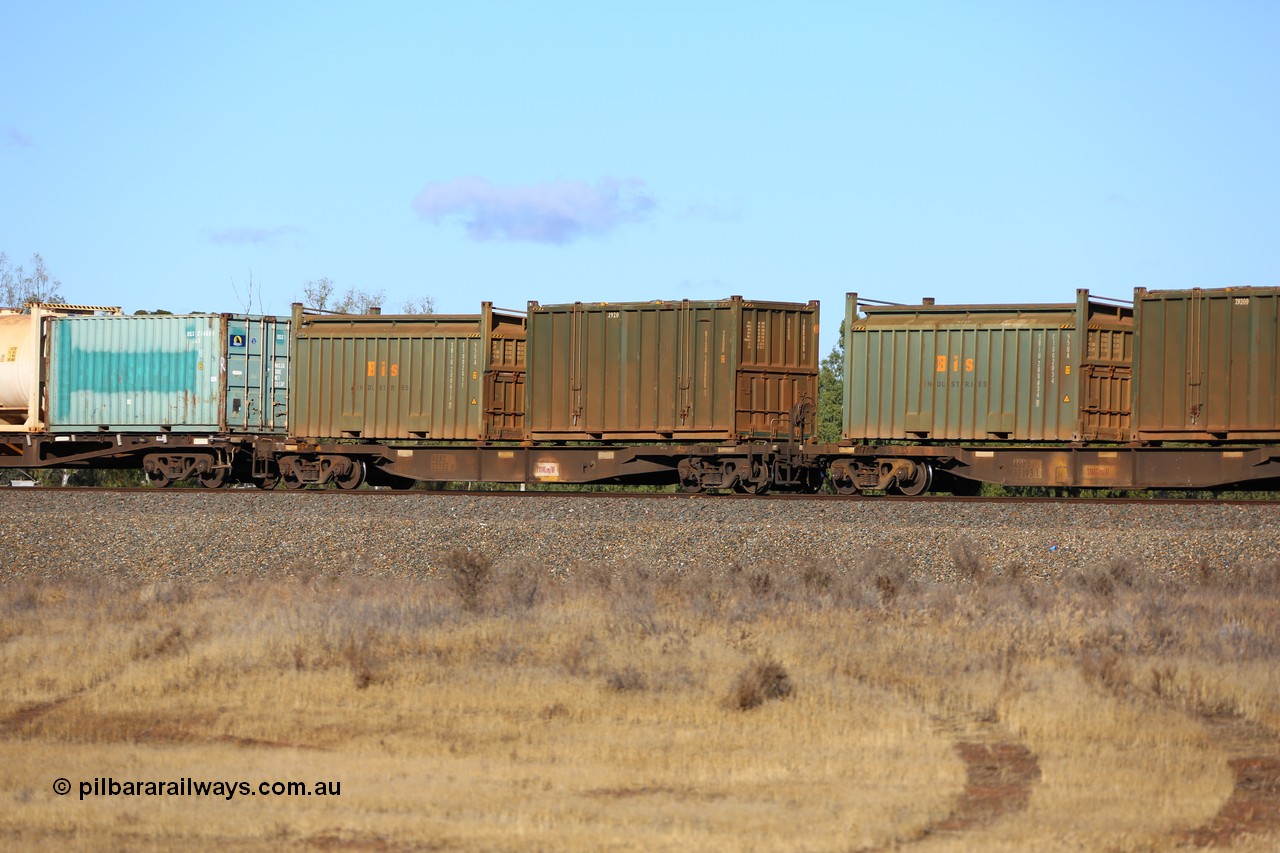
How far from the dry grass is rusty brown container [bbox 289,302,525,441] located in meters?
8.82

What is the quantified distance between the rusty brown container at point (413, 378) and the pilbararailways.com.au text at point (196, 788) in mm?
15902

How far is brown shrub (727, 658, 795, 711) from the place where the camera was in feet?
32.8

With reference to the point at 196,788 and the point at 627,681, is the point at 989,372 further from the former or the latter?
the point at 196,788

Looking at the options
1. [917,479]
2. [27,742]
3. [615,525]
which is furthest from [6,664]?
[917,479]

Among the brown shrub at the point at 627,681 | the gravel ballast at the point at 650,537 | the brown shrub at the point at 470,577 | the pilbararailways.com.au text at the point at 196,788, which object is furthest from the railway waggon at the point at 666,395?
the pilbararailways.com.au text at the point at 196,788

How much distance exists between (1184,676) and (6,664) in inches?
391

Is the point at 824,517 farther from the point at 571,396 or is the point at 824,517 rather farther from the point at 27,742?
the point at 27,742

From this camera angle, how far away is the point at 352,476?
974 inches

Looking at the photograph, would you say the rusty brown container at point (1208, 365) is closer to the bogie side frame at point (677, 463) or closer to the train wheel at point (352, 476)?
the bogie side frame at point (677, 463)

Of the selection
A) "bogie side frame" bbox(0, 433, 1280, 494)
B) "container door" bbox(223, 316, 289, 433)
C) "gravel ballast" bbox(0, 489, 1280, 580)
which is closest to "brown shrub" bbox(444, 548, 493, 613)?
"gravel ballast" bbox(0, 489, 1280, 580)

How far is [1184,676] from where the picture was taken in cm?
1072

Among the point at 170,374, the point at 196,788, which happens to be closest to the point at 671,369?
the point at 170,374

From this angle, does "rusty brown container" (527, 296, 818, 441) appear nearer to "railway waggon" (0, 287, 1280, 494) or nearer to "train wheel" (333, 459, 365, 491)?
"railway waggon" (0, 287, 1280, 494)

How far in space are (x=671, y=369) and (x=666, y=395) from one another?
17.7 inches
